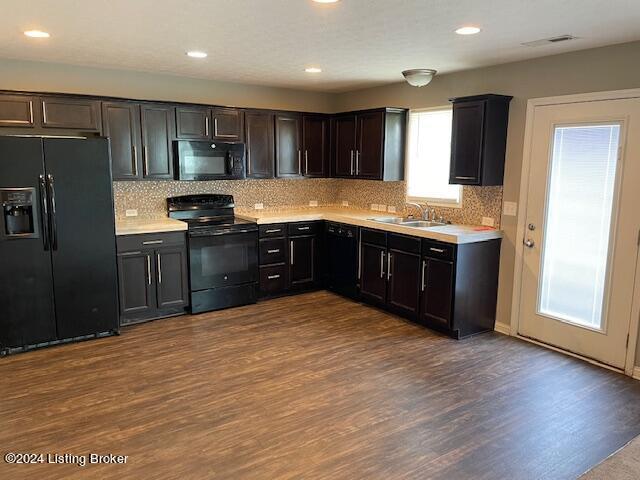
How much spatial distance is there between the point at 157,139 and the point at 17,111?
1.20m

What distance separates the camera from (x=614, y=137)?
359 centimetres

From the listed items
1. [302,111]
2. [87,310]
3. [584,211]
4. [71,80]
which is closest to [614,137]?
[584,211]

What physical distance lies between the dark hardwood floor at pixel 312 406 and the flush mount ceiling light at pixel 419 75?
7.87ft

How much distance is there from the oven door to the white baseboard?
99.3 inches

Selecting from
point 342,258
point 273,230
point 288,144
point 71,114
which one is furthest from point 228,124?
point 342,258

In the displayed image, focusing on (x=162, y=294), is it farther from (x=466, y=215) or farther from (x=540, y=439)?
(x=540, y=439)

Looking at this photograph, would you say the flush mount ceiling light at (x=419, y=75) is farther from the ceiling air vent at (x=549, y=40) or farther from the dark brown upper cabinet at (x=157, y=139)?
the dark brown upper cabinet at (x=157, y=139)

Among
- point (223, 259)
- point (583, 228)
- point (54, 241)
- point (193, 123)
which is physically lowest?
point (223, 259)

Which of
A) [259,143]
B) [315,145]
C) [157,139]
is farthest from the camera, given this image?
[315,145]

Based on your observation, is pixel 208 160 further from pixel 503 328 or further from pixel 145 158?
pixel 503 328

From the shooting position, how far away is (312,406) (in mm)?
3146

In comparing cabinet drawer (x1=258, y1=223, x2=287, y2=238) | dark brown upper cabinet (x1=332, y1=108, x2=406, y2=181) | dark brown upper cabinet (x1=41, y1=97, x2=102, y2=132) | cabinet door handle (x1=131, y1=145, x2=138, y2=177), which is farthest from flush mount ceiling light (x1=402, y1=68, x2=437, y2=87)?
dark brown upper cabinet (x1=41, y1=97, x2=102, y2=132)

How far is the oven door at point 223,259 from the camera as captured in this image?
4.92m

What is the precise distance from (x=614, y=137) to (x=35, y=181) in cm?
445
